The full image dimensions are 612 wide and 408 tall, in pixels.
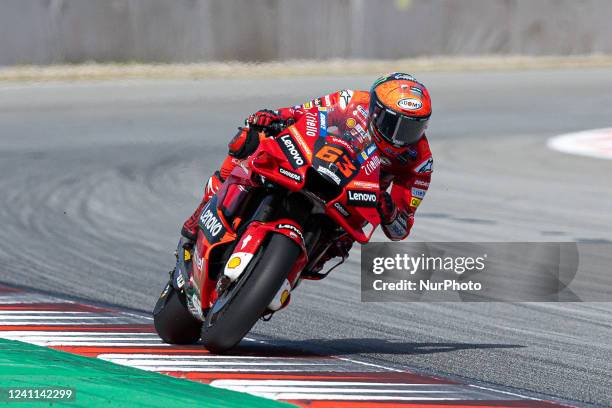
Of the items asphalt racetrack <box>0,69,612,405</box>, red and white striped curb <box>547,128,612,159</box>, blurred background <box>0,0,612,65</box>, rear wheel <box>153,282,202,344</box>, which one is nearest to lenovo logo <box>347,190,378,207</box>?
asphalt racetrack <box>0,69,612,405</box>

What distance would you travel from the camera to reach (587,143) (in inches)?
612

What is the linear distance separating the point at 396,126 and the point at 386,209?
410 mm

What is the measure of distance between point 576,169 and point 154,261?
6097 mm

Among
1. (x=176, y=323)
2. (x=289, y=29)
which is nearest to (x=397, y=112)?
(x=176, y=323)

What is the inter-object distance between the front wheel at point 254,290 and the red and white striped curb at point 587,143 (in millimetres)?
9553

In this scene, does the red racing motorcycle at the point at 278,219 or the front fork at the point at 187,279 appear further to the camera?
the front fork at the point at 187,279

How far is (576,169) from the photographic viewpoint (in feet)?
44.1

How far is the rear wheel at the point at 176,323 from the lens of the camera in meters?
6.16

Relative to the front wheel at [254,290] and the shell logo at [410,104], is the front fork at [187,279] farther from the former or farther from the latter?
the shell logo at [410,104]

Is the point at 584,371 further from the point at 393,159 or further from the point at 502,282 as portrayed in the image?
the point at 502,282

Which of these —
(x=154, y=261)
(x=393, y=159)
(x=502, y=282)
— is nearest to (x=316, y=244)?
(x=393, y=159)

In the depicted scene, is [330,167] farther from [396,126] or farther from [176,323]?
[176,323]

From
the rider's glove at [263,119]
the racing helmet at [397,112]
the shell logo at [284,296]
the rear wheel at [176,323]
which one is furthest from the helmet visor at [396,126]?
the rear wheel at [176,323]

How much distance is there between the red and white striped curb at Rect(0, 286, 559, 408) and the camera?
4898 millimetres
